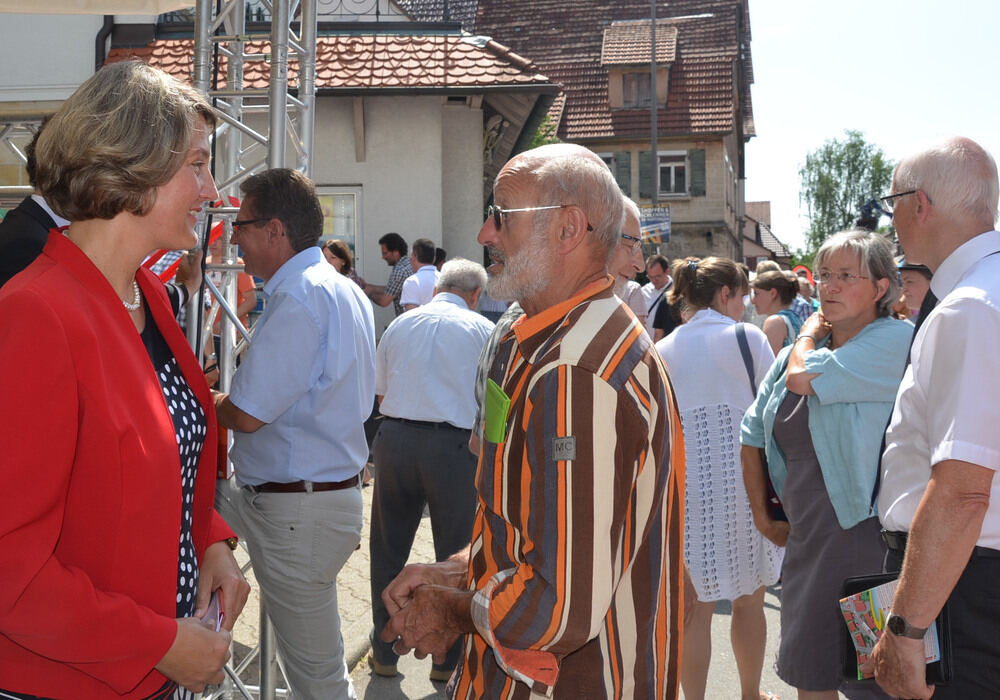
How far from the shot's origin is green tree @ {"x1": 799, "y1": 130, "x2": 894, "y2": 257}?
76.6 meters

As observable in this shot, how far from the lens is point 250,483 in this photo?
12.3 feet

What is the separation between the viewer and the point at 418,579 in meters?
2.12

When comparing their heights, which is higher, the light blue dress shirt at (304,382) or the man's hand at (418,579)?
the light blue dress shirt at (304,382)

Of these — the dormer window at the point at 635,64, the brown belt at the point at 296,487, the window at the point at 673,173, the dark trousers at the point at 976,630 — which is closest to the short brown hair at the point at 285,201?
the brown belt at the point at 296,487

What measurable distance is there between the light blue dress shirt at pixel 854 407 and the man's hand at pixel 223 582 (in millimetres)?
2366

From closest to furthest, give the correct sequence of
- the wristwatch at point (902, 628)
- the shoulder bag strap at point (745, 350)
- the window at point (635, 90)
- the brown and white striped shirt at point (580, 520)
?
the brown and white striped shirt at point (580, 520), the wristwatch at point (902, 628), the shoulder bag strap at point (745, 350), the window at point (635, 90)

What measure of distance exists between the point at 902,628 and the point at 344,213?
34.1 ft

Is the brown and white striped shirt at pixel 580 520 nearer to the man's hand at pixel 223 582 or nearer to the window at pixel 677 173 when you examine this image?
the man's hand at pixel 223 582

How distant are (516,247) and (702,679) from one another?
3.10m

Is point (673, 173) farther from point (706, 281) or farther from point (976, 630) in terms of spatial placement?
point (976, 630)

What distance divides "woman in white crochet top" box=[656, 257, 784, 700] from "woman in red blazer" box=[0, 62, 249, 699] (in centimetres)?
305

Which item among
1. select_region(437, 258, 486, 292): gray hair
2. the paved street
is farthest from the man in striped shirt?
select_region(437, 258, 486, 292): gray hair

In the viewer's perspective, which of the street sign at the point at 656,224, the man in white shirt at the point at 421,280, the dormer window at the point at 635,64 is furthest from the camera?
the dormer window at the point at 635,64

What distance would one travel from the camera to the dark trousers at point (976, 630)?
2.34 meters
